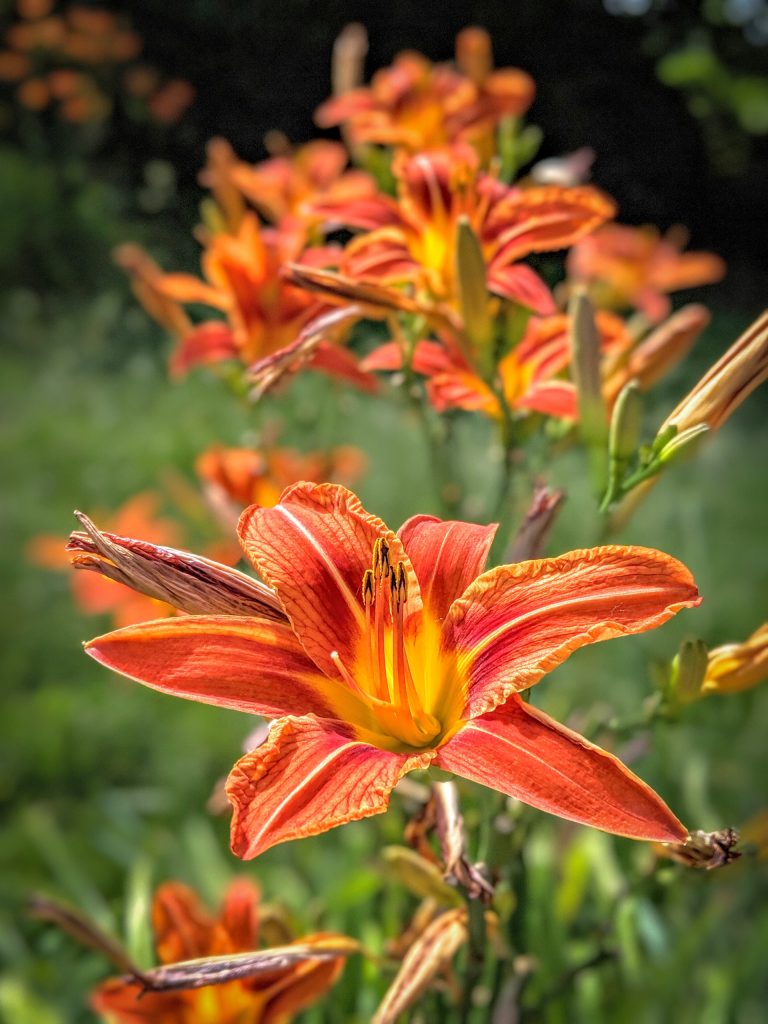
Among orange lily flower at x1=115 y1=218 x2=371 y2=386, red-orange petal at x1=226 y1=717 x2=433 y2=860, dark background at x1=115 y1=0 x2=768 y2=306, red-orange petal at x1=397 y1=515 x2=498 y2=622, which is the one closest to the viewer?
red-orange petal at x1=226 y1=717 x2=433 y2=860

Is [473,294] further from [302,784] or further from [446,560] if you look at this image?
[302,784]

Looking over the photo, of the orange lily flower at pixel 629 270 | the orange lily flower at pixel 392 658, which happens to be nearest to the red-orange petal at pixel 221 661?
the orange lily flower at pixel 392 658

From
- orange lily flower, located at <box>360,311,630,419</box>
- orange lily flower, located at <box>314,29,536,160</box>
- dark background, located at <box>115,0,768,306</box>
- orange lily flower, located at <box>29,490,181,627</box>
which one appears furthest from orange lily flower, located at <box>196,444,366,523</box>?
dark background, located at <box>115,0,768,306</box>

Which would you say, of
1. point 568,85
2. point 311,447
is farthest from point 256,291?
point 568,85

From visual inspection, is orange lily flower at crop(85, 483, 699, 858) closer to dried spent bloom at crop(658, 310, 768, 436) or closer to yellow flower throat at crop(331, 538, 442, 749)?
yellow flower throat at crop(331, 538, 442, 749)

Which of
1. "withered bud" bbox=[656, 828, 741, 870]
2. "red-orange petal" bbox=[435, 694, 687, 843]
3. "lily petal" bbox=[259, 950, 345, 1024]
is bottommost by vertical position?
"lily petal" bbox=[259, 950, 345, 1024]

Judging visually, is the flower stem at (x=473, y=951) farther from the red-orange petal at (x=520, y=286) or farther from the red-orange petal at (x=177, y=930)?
the red-orange petal at (x=520, y=286)

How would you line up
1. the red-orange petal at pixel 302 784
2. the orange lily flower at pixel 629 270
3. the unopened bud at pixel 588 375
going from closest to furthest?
1. the red-orange petal at pixel 302 784
2. the unopened bud at pixel 588 375
3. the orange lily flower at pixel 629 270
